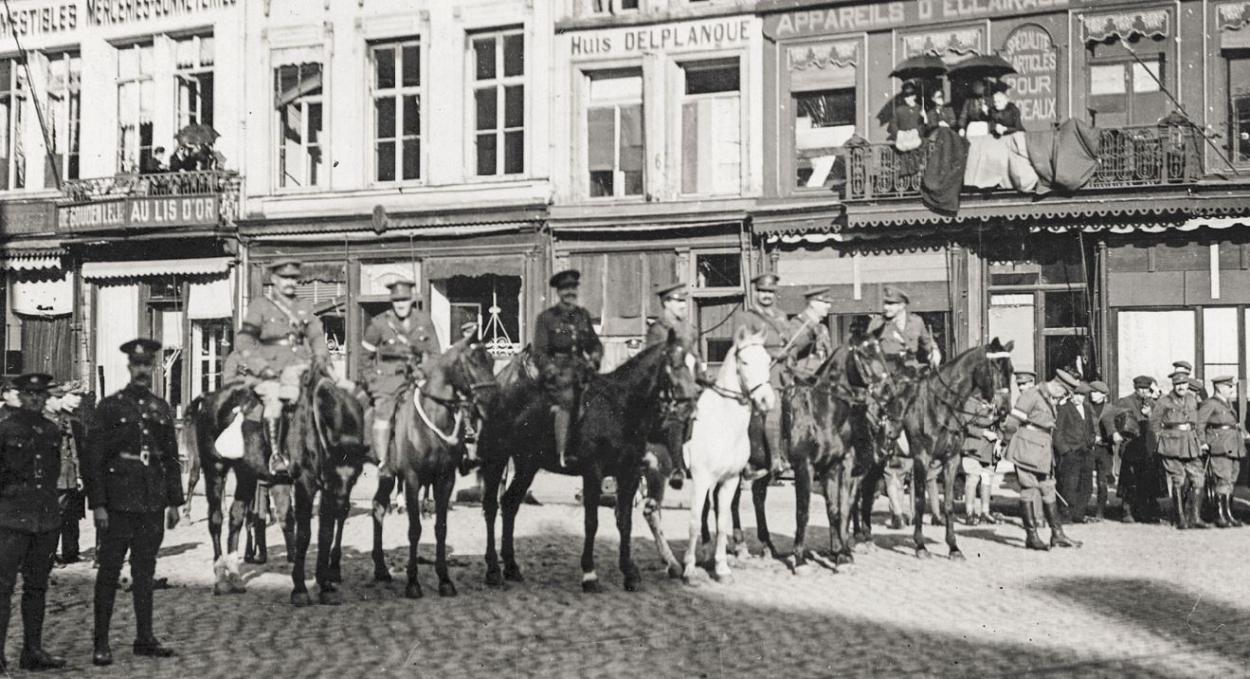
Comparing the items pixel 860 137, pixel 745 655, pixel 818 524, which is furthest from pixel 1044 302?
pixel 745 655

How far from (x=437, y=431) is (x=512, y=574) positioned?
66.2 inches

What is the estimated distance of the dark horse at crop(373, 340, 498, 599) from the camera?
1169cm

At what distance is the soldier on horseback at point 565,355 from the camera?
1175cm

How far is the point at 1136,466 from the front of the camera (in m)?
18.3

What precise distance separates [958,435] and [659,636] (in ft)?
19.5

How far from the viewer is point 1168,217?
21.8 m

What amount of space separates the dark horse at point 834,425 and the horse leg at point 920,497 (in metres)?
0.93

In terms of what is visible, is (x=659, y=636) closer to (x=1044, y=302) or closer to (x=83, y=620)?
(x=83, y=620)

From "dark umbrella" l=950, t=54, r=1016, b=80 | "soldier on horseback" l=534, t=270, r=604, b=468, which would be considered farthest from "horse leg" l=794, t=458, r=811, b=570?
"dark umbrella" l=950, t=54, r=1016, b=80

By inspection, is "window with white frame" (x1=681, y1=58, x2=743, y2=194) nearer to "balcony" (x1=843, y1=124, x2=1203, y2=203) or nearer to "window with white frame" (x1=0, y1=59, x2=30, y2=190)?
"balcony" (x1=843, y1=124, x2=1203, y2=203)

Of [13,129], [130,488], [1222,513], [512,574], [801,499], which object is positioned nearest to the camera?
[130,488]

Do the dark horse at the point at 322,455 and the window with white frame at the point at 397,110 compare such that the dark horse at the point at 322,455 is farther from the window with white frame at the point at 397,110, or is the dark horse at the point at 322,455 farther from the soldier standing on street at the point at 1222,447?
the window with white frame at the point at 397,110

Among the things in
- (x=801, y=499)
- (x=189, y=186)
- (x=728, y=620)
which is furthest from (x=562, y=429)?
(x=189, y=186)

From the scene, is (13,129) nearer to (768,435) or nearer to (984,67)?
(984,67)
